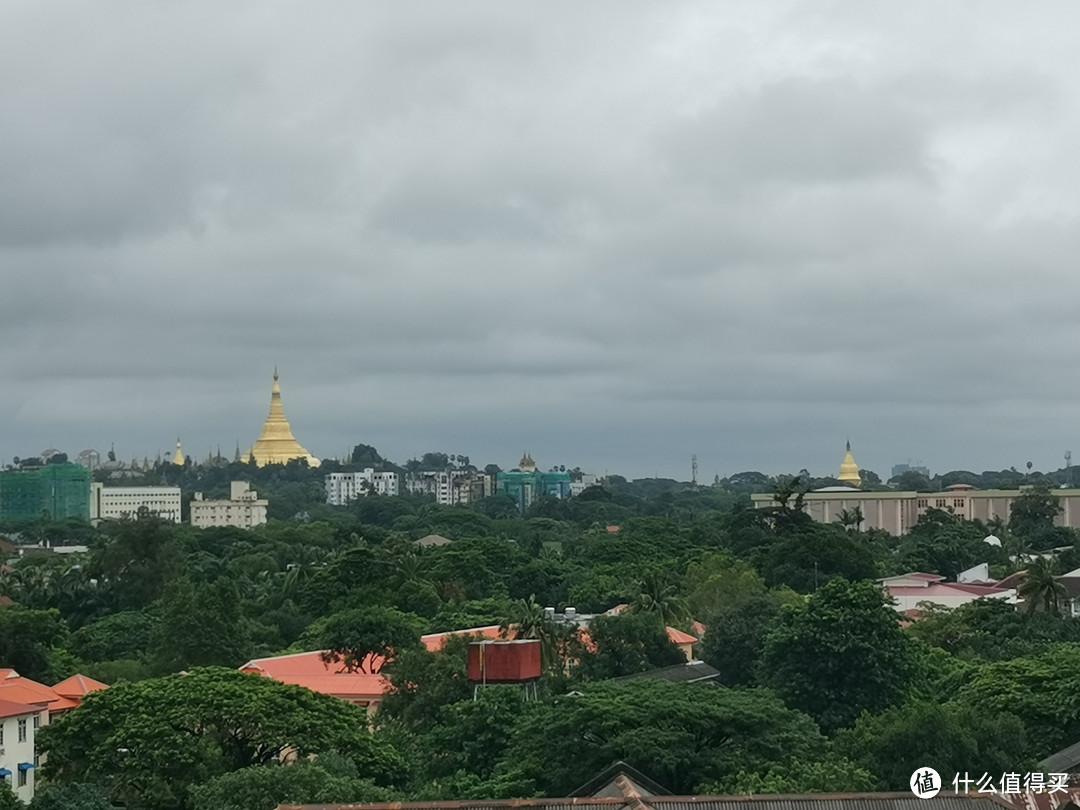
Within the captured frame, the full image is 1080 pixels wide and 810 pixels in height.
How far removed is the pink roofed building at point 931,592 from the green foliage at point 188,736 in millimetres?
45144

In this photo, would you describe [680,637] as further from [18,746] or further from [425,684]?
[18,746]

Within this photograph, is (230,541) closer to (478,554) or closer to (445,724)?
(478,554)

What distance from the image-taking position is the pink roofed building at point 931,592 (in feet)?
271

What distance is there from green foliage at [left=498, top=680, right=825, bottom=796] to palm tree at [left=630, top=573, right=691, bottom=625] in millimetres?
27937

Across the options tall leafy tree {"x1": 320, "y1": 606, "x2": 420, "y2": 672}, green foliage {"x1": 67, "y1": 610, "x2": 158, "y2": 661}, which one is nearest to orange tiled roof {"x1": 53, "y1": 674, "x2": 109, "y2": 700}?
tall leafy tree {"x1": 320, "y1": 606, "x2": 420, "y2": 672}

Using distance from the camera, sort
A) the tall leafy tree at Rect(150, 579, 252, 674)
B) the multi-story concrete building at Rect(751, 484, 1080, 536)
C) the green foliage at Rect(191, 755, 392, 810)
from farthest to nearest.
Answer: the multi-story concrete building at Rect(751, 484, 1080, 536)
the tall leafy tree at Rect(150, 579, 252, 674)
the green foliage at Rect(191, 755, 392, 810)

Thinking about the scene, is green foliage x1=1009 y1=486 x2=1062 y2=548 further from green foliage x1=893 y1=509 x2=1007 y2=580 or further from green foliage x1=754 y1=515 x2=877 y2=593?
green foliage x1=754 y1=515 x2=877 y2=593

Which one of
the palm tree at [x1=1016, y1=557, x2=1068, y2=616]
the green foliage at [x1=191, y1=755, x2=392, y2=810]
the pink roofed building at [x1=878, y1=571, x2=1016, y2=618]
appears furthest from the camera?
the pink roofed building at [x1=878, y1=571, x2=1016, y2=618]

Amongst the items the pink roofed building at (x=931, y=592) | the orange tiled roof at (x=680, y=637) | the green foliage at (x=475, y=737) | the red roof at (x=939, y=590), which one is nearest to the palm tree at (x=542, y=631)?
the orange tiled roof at (x=680, y=637)

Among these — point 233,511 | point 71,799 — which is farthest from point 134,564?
point 233,511

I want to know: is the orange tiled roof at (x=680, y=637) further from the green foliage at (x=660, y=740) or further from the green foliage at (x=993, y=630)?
the green foliage at (x=660, y=740)

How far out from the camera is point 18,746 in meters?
42.4

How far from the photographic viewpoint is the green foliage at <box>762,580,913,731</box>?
48156 millimetres

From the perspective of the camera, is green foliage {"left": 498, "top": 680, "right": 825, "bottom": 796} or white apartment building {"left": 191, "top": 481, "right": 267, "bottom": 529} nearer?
green foliage {"left": 498, "top": 680, "right": 825, "bottom": 796}
